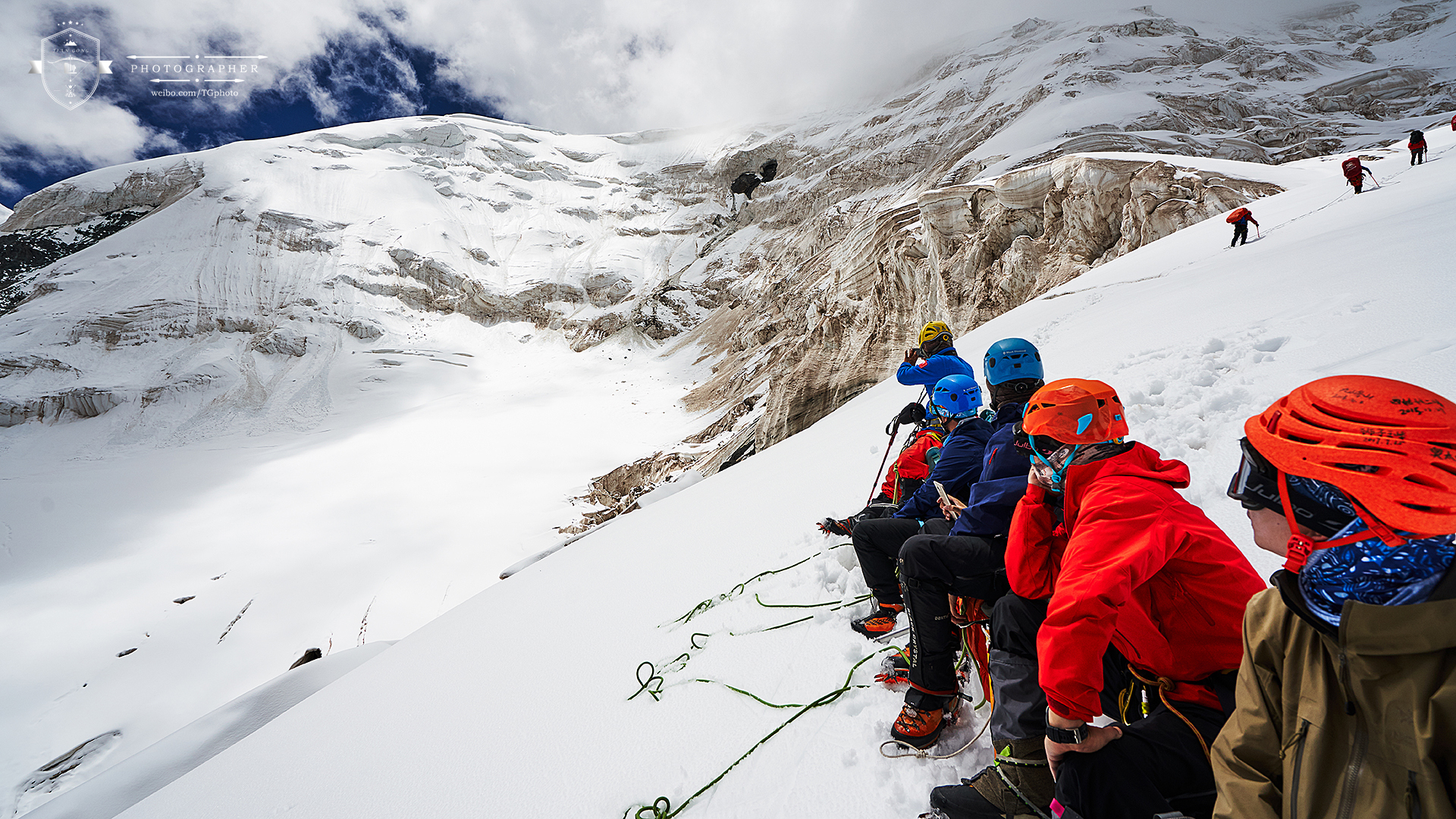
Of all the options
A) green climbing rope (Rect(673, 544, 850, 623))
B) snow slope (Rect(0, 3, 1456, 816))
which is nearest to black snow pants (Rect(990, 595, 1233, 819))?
green climbing rope (Rect(673, 544, 850, 623))

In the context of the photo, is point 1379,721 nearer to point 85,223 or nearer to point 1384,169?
point 1384,169

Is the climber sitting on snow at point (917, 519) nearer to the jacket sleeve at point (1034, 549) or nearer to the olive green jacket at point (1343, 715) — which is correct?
the jacket sleeve at point (1034, 549)

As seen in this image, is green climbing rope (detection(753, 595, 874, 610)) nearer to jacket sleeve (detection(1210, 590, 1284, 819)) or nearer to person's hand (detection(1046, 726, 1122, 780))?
person's hand (detection(1046, 726, 1122, 780))

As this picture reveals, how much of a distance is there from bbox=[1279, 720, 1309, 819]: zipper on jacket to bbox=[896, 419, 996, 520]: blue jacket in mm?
1678

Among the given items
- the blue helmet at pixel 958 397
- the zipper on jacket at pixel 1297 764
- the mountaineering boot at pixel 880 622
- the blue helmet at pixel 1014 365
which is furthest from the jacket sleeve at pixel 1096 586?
the blue helmet at pixel 958 397

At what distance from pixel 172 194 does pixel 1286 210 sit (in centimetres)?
8603

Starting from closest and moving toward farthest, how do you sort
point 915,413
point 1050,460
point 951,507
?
1. point 1050,460
2. point 951,507
3. point 915,413

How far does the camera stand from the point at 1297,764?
0.98 meters

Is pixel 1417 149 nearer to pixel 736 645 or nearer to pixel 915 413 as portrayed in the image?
pixel 915 413

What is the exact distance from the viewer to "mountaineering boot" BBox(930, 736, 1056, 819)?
1550 mm

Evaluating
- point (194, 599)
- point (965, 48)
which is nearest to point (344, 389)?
point (194, 599)

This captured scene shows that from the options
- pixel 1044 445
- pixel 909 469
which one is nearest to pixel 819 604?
pixel 909 469

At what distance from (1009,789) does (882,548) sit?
134 cm

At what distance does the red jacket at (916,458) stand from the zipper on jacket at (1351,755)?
234cm
